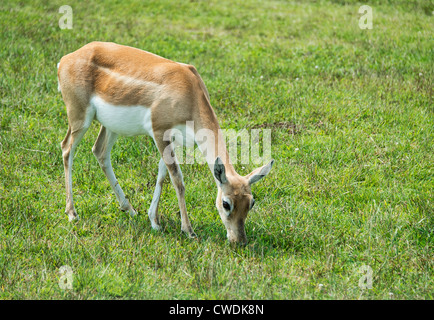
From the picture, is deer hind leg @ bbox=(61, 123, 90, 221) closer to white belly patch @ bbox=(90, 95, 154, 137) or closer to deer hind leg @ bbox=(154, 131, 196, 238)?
white belly patch @ bbox=(90, 95, 154, 137)

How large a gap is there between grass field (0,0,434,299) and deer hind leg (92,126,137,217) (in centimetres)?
19

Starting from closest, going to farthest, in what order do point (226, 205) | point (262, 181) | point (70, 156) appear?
point (226, 205)
point (70, 156)
point (262, 181)

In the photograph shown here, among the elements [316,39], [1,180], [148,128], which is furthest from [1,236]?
[316,39]

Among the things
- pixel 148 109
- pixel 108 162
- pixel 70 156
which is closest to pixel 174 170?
pixel 148 109

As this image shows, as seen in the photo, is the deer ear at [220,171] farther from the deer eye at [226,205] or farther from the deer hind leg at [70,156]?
the deer hind leg at [70,156]

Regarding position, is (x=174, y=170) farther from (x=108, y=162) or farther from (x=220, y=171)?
(x=108, y=162)

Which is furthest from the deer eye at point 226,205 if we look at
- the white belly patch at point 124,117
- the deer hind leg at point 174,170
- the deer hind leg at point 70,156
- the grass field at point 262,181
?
the deer hind leg at point 70,156

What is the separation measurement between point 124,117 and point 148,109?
0.96 feet

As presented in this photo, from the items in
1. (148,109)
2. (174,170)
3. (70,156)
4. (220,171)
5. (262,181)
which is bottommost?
(262,181)

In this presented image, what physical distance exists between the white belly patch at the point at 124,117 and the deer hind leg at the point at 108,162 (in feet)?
1.55

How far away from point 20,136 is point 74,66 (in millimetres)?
1806

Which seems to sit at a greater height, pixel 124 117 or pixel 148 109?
pixel 148 109

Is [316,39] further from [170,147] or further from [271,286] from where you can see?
[271,286]

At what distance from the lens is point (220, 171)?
4832 mm
